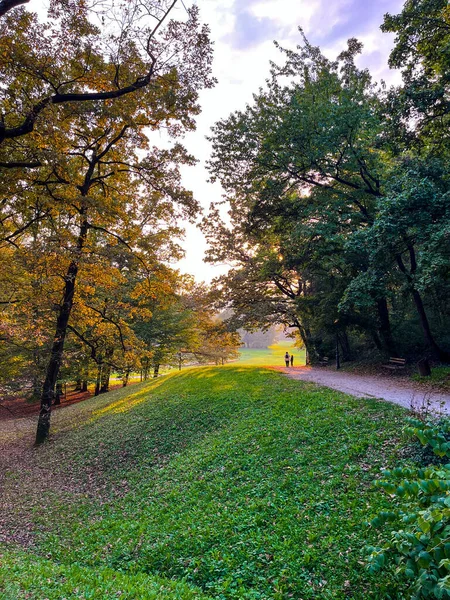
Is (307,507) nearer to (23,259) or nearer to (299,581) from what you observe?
(299,581)

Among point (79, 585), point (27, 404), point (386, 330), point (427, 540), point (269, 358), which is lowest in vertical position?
point (27, 404)

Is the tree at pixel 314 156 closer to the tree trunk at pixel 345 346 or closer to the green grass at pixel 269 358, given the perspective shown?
the tree trunk at pixel 345 346

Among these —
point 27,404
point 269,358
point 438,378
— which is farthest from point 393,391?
point 269,358

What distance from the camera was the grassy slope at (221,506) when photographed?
13.2ft

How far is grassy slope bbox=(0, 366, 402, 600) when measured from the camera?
4027 millimetres

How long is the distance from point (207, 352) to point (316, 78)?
74.3 feet

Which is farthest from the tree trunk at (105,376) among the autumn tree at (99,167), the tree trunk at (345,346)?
the tree trunk at (345,346)

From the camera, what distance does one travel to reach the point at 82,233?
12602 mm

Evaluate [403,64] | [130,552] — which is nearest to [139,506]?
[130,552]

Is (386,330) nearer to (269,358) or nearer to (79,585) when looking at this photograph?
(79,585)

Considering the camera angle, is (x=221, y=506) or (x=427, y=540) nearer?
(x=427, y=540)

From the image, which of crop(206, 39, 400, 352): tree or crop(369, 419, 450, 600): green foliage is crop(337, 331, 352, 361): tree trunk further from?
crop(369, 419, 450, 600): green foliage

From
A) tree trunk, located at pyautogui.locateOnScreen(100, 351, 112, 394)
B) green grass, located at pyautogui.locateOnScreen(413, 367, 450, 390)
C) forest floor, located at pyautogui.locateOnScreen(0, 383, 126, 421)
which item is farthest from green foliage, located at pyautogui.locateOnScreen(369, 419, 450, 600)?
forest floor, located at pyautogui.locateOnScreen(0, 383, 126, 421)

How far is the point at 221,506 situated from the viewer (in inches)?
229
